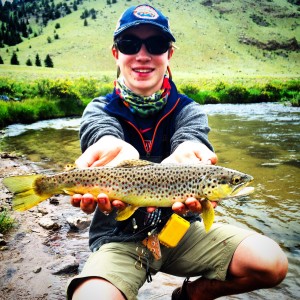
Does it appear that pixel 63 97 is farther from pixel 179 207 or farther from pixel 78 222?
pixel 179 207

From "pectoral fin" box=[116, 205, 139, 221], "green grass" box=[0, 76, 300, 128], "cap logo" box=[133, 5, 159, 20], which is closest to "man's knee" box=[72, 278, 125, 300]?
→ "pectoral fin" box=[116, 205, 139, 221]

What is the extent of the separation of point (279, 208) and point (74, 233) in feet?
12.6

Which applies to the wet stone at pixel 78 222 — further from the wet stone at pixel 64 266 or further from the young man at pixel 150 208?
the young man at pixel 150 208

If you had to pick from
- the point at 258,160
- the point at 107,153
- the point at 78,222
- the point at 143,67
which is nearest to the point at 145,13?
the point at 143,67

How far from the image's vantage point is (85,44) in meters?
109

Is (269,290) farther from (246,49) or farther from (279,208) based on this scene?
(246,49)

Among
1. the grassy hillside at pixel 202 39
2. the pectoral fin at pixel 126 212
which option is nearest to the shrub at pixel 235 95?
the pectoral fin at pixel 126 212

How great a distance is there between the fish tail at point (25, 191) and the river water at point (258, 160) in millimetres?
2427

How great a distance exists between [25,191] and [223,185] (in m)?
1.73

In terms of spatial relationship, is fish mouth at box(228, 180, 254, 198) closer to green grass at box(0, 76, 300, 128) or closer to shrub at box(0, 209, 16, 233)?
shrub at box(0, 209, 16, 233)

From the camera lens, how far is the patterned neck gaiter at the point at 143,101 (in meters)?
3.16

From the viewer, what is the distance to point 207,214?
270cm

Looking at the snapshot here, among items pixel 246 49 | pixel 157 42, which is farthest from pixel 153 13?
pixel 246 49

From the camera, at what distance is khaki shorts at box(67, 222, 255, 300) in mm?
2504
